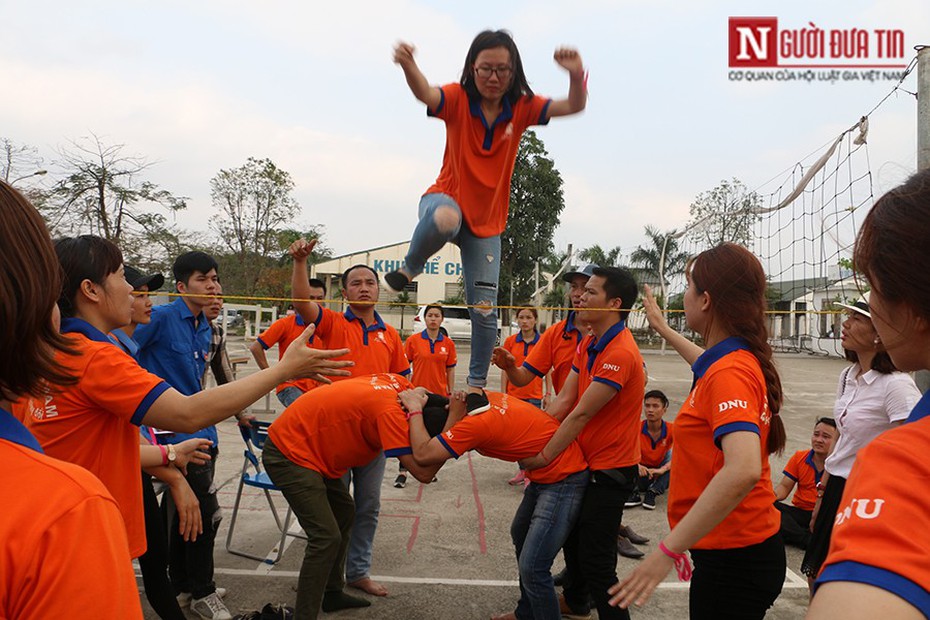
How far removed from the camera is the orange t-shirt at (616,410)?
126 inches

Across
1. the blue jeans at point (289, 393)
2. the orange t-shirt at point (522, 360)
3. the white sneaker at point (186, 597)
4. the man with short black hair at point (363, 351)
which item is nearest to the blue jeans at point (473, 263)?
the man with short black hair at point (363, 351)

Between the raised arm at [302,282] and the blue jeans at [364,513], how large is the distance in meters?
1.11

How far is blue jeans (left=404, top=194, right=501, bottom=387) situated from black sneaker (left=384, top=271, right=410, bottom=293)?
46 millimetres

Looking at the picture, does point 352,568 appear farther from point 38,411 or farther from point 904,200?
point 904,200

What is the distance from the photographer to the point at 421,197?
10.4ft

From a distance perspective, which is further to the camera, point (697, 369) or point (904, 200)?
point (697, 369)

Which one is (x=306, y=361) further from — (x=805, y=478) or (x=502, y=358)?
(x=805, y=478)

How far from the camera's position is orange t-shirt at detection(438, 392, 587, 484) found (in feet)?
10.3

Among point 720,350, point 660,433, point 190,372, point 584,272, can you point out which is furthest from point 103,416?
point 660,433

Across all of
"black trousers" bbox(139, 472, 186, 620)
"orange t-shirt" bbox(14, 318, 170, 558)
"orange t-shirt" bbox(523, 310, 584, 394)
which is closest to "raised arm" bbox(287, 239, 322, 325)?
"orange t-shirt" bbox(14, 318, 170, 558)

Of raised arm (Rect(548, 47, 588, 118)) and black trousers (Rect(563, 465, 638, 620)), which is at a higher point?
raised arm (Rect(548, 47, 588, 118))

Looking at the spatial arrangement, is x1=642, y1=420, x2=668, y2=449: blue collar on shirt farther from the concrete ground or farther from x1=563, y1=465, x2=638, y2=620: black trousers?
x1=563, y1=465, x2=638, y2=620: black trousers

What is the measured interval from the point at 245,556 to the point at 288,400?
1.27m

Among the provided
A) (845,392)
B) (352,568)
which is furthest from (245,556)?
(845,392)
